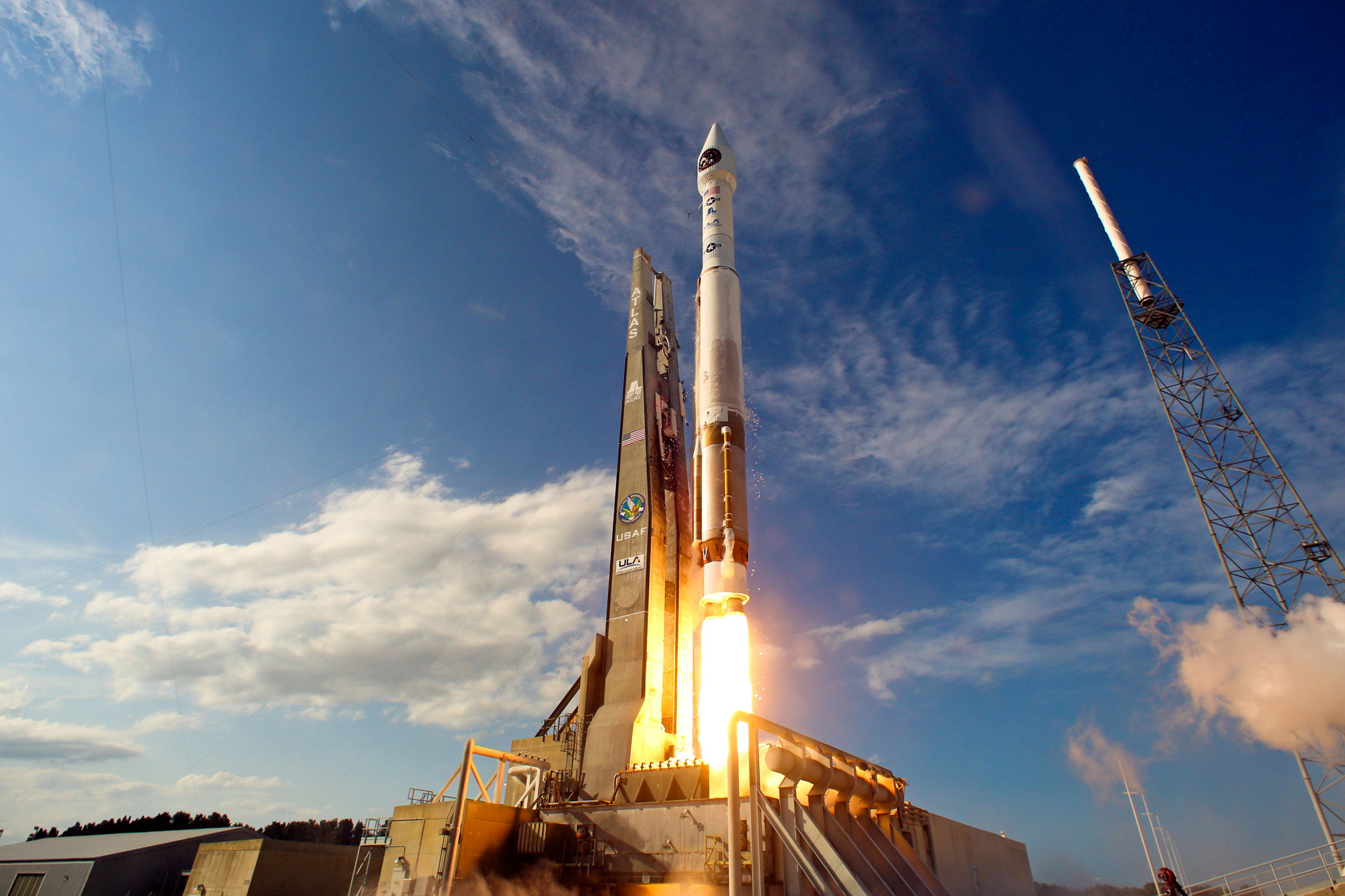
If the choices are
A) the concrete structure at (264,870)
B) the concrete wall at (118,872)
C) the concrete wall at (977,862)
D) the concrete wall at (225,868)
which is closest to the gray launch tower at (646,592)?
the concrete wall at (977,862)

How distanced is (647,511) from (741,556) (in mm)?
7011

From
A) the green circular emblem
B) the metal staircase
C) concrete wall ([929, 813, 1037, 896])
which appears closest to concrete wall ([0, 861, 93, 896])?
the green circular emblem

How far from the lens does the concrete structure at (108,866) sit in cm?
3266

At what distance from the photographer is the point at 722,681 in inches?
862

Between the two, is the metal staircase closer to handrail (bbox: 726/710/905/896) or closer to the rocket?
handrail (bbox: 726/710/905/896)

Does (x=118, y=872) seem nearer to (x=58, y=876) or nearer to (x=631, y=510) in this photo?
(x=58, y=876)

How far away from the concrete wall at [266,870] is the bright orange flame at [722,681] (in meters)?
22.3

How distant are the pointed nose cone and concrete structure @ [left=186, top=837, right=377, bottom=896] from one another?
1340 inches

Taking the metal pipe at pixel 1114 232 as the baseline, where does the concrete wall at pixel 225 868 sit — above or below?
below

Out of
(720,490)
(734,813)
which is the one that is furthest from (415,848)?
(720,490)

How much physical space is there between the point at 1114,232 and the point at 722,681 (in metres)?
31.9

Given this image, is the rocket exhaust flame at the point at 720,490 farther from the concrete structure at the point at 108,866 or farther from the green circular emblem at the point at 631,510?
the concrete structure at the point at 108,866

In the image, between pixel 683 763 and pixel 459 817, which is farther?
pixel 683 763

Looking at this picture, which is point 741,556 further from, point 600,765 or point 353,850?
point 353,850
